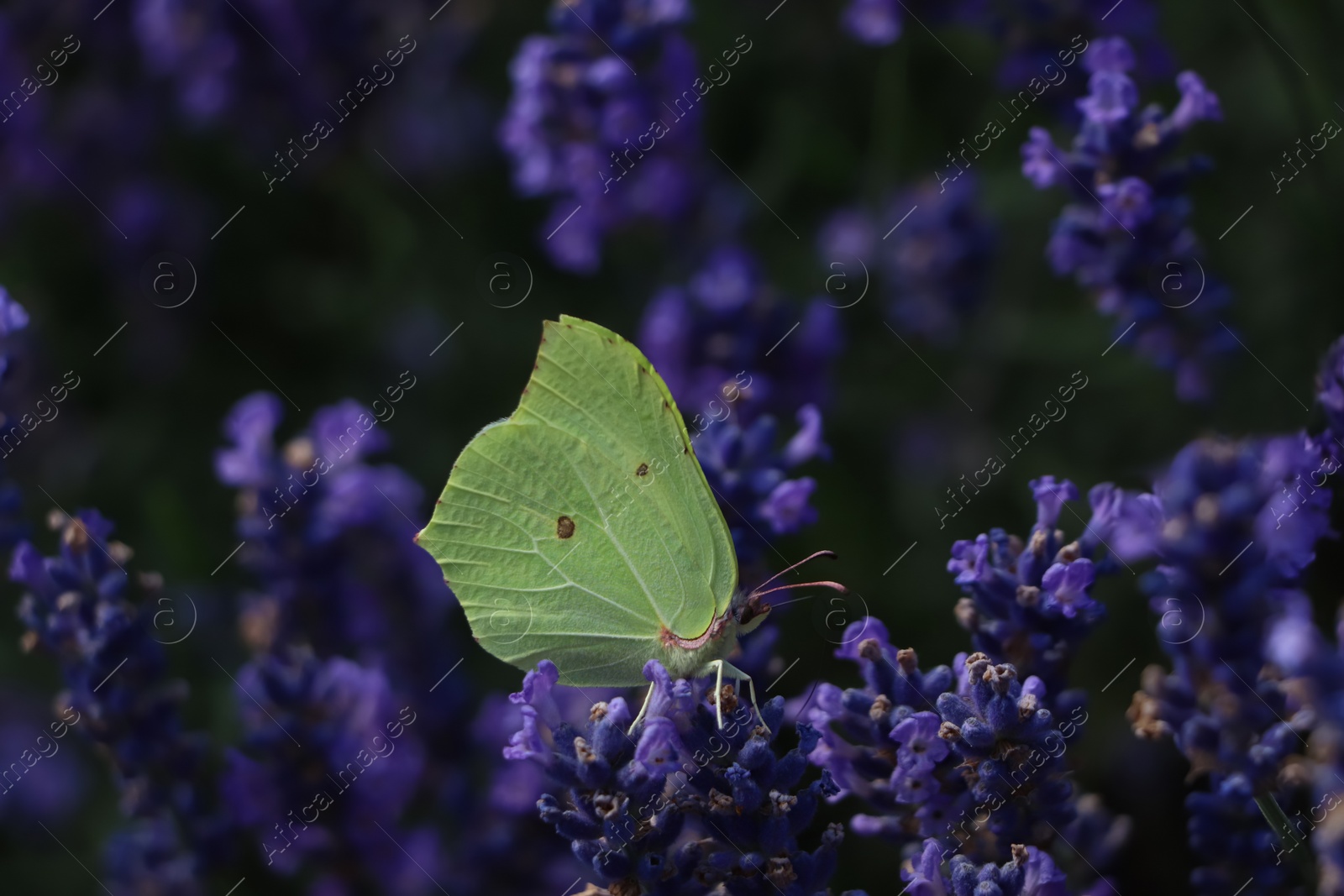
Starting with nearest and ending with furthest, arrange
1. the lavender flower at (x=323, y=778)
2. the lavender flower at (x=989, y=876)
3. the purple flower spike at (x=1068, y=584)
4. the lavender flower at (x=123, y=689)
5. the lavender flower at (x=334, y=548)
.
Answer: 1. the lavender flower at (x=989, y=876)
2. the purple flower spike at (x=1068, y=584)
3. the lavender flower at (x=123, y=689)
4. the lavender flower at (x=323, y=778)
5. the lavender flower at (x=334, y=548)

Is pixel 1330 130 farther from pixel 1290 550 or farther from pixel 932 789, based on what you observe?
pixel 932 789

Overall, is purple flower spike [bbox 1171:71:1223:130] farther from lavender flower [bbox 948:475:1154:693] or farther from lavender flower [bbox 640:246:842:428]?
lavender flower [bbox 640:246:842:428]

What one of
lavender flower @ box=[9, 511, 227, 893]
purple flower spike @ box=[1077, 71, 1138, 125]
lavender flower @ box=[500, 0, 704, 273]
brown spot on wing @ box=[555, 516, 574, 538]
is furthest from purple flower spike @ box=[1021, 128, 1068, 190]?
lavender flower @ box=[9, 511, 227, 893]

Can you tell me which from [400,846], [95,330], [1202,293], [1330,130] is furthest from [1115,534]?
[95,330]

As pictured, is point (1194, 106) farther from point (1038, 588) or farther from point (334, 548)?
point (334, 548)

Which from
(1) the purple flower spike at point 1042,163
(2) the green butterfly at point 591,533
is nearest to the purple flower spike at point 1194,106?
(1) the purple flower spike at point 1042,163

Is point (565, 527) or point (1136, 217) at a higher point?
point (565, 527)

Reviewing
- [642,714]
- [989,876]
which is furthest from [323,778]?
[989,876]

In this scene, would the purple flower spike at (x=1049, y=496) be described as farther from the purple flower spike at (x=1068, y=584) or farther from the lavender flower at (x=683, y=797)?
the lavender flower at (x=683, y=797)
